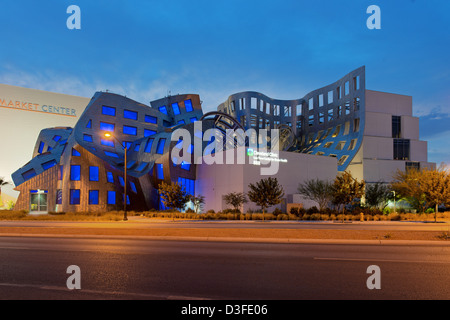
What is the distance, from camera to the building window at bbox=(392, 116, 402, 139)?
72.1m

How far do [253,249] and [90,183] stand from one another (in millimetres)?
37254

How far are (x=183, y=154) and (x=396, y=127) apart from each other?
47.8m

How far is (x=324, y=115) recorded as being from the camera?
283ft

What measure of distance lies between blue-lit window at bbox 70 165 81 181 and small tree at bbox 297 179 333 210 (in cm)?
3064

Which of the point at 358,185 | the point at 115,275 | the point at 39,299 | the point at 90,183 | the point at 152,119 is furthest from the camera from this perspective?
the point at 152,119

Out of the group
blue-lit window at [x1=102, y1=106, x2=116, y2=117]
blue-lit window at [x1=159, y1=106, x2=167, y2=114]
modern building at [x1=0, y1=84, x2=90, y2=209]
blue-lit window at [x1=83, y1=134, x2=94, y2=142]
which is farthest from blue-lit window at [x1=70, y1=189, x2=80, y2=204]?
modern building at [x1=0, y1=84, x2=90, y2=209]

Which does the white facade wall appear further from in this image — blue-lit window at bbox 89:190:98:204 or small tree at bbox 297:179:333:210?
blue-lit window at bbox 89:190:98:204

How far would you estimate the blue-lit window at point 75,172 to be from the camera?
148 ft

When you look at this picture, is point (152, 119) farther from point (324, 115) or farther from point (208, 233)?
point (208, 233)

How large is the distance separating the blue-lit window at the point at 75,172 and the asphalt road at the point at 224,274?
35.4 metres

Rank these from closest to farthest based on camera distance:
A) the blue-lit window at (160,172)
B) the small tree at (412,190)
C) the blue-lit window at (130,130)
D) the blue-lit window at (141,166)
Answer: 1. the small tree at (412,190)
2. the blue-lit window at (160,172)
3. the blue-lit window at (141,166)
4. the blue-lit window at (130,130)

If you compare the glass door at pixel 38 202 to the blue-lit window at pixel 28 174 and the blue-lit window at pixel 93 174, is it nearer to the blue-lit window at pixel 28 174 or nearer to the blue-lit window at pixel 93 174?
the blue-lit window at pixel 28 174

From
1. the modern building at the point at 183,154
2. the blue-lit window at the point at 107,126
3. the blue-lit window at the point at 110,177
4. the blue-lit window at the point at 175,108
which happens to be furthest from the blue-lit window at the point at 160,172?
the blue-lit window at the point at 175,108
